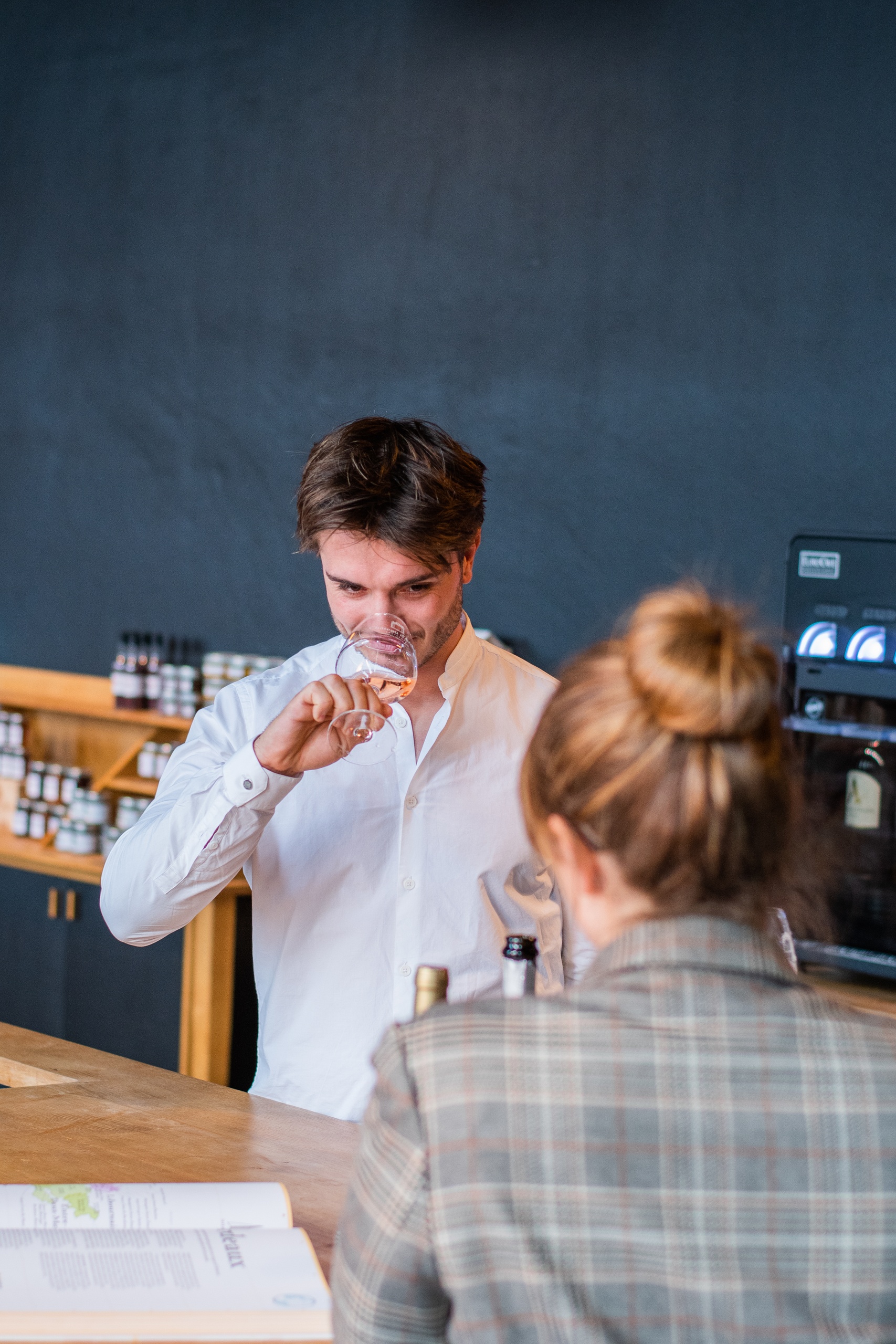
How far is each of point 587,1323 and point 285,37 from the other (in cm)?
455

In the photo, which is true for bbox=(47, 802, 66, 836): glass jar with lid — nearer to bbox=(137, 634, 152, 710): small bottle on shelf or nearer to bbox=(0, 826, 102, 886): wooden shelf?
bbox=(0, 826, 102, 886): wooden shelf

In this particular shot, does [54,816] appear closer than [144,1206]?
No

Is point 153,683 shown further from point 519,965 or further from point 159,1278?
point 159,1278

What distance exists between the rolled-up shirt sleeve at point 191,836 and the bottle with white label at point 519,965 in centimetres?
47

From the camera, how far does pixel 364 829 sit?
1.99 metres

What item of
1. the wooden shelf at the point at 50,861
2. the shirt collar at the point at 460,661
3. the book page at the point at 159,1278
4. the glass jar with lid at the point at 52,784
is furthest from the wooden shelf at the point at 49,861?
the book page at the point at 159,1278

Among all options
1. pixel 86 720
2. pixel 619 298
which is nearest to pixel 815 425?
pixel 619 298

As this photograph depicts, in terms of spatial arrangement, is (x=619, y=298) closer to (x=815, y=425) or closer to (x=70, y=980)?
(x=815, y=425)

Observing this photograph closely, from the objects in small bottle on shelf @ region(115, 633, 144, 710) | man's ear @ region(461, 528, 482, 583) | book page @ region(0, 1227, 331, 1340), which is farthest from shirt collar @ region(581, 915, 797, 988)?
small bottle on shelf @ region(115, 633, 144, 710)

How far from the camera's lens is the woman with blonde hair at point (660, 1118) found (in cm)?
87

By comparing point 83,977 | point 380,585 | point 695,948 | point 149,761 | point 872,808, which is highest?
point 380,585

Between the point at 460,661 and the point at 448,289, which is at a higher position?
the point at 448,289

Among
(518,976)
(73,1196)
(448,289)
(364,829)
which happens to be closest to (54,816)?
(448,289)

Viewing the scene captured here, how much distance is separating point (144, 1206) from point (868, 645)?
2.10 metres
